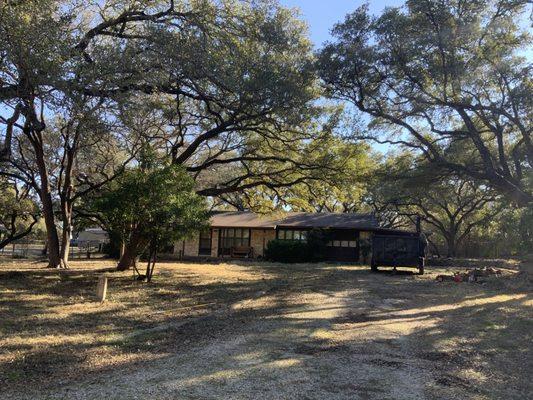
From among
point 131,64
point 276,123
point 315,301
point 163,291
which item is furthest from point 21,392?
point 276,123

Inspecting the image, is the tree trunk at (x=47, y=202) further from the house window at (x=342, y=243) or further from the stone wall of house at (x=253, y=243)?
the house window at (x=342, y=243)

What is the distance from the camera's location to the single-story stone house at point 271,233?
3481cm

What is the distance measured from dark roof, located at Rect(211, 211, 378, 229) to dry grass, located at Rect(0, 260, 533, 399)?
64.5 feet

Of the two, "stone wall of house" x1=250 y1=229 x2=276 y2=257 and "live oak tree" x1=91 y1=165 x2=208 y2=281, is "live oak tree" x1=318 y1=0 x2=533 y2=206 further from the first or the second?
"stone wall of house" x1=250 y1=229 x2=276 y2=257

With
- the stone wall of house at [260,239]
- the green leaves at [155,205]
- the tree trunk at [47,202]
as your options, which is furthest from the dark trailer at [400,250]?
the tree trunk at [47,202]

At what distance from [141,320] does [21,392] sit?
5043mm

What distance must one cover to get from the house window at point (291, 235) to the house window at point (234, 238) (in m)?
2.79

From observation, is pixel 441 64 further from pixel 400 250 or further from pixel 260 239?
pixel 260 239

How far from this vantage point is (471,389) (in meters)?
5.68

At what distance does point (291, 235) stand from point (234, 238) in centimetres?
467

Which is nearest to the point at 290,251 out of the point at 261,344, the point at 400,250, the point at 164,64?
the point at 400,250

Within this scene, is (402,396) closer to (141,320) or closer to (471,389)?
(471,389)

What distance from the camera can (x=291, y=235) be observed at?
36.4 m

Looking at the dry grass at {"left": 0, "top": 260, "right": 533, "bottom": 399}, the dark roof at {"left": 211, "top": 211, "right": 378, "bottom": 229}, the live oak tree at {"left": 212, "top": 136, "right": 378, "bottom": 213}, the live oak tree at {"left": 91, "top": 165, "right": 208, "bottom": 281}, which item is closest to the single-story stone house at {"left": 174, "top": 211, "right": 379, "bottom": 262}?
the dark roof at {"left": 211, "top": 211, "right": 378, "bottom": 229}
